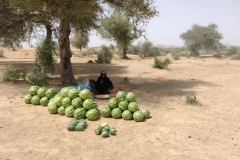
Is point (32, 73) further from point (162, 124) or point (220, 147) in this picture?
point (220, 147)

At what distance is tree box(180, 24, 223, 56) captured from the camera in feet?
138

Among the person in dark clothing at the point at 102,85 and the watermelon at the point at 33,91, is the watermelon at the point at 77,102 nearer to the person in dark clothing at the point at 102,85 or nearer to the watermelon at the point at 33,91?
the watermelon at the point at 33,91

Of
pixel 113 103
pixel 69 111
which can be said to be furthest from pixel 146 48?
pixel 69 111

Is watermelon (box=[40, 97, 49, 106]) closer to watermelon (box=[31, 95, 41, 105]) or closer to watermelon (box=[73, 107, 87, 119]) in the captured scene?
watermelon (box=[31, 95, 41, 105])

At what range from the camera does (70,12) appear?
812 centimetres

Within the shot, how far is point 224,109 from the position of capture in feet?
23.8

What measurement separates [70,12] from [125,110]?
4.15 metres

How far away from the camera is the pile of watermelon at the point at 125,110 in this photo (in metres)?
5.87

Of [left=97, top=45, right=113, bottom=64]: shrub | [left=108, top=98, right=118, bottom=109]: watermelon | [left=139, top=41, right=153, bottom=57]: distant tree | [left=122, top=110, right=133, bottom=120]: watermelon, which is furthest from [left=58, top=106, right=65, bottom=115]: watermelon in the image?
[left=139, top=41, right=153, bottom=57]: distant tree

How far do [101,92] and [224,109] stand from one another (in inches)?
157

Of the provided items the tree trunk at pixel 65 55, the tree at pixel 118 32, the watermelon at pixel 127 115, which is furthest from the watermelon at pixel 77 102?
the tree at pixel 118 32

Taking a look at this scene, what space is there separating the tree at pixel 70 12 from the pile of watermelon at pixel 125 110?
11.6ft

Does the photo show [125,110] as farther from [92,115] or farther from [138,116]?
[92,115]

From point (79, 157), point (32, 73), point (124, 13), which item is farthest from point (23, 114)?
point (124, 13)
